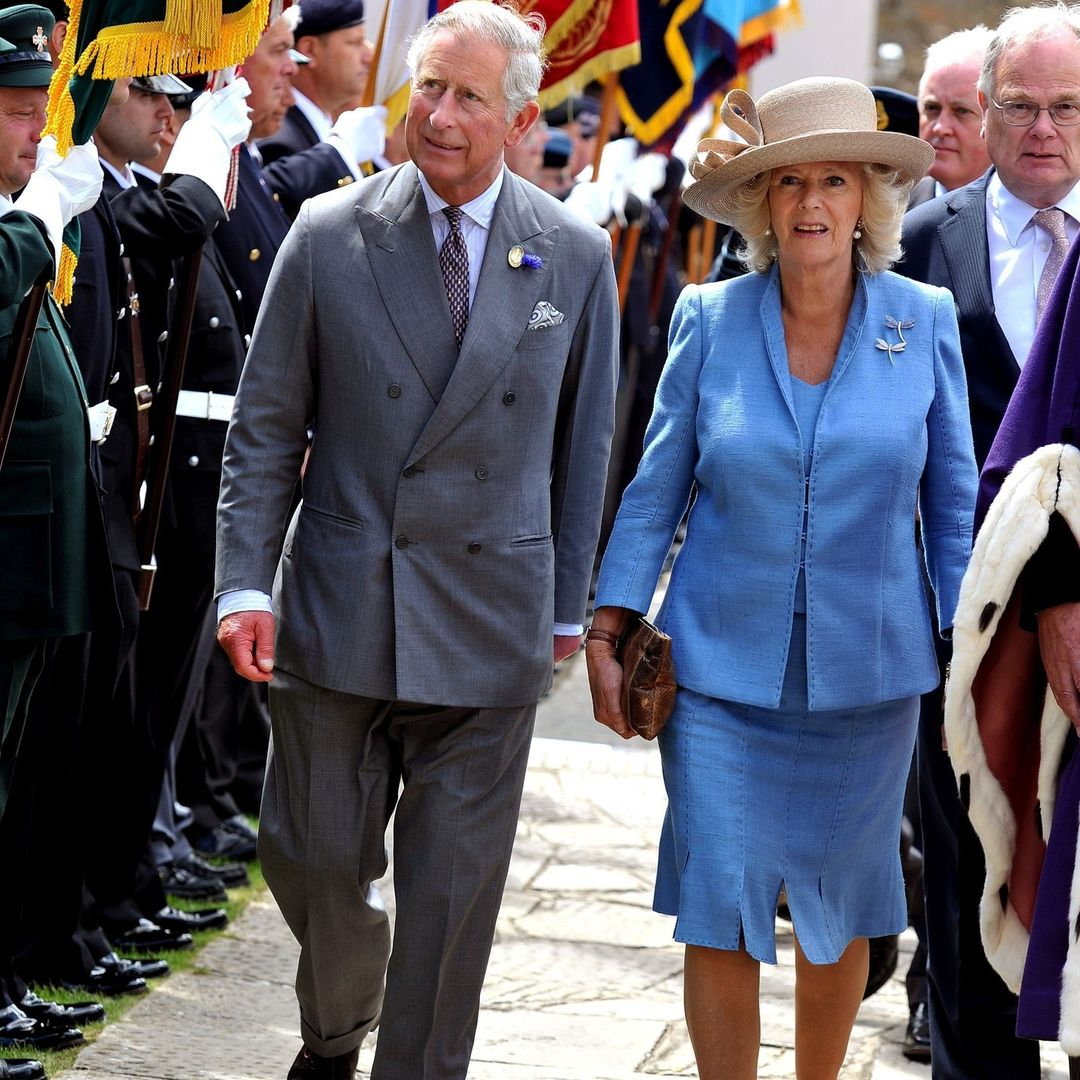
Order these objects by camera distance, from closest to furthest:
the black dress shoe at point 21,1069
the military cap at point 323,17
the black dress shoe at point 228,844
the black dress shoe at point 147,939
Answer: the black dress shoe at point 21,1069, the black dress shoe at point 147,939, the black dress shoe at point 228,844, the military cap at point 323,17

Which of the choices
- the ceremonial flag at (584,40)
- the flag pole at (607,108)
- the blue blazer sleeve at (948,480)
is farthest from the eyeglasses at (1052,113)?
the flag pole at (607,108)

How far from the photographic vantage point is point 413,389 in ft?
13.1

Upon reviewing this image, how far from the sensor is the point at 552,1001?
17.8ft

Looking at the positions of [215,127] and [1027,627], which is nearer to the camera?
[1027,627]

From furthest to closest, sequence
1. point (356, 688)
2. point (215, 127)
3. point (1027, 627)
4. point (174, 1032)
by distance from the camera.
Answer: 1. point (215, 127)
2. point (174, 1032)
3. point (356, 688)
4. point (1027, 627)

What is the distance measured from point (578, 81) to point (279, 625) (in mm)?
4008

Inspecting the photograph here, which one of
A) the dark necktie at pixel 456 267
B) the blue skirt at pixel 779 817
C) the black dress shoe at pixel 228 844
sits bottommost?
the black dress shoe at pixel 228 844

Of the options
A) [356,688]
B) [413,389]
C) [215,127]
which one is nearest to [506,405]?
[413,389]

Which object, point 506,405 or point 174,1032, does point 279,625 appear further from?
point 174,1032

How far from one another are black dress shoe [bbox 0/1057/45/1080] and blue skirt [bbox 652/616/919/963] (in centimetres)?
136

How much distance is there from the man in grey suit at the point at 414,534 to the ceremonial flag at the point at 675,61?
5007mm

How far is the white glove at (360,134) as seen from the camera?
6664 mm

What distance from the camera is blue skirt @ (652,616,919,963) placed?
13.1ft

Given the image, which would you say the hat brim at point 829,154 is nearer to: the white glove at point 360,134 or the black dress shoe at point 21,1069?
the black dress shoe at point 21,1069
